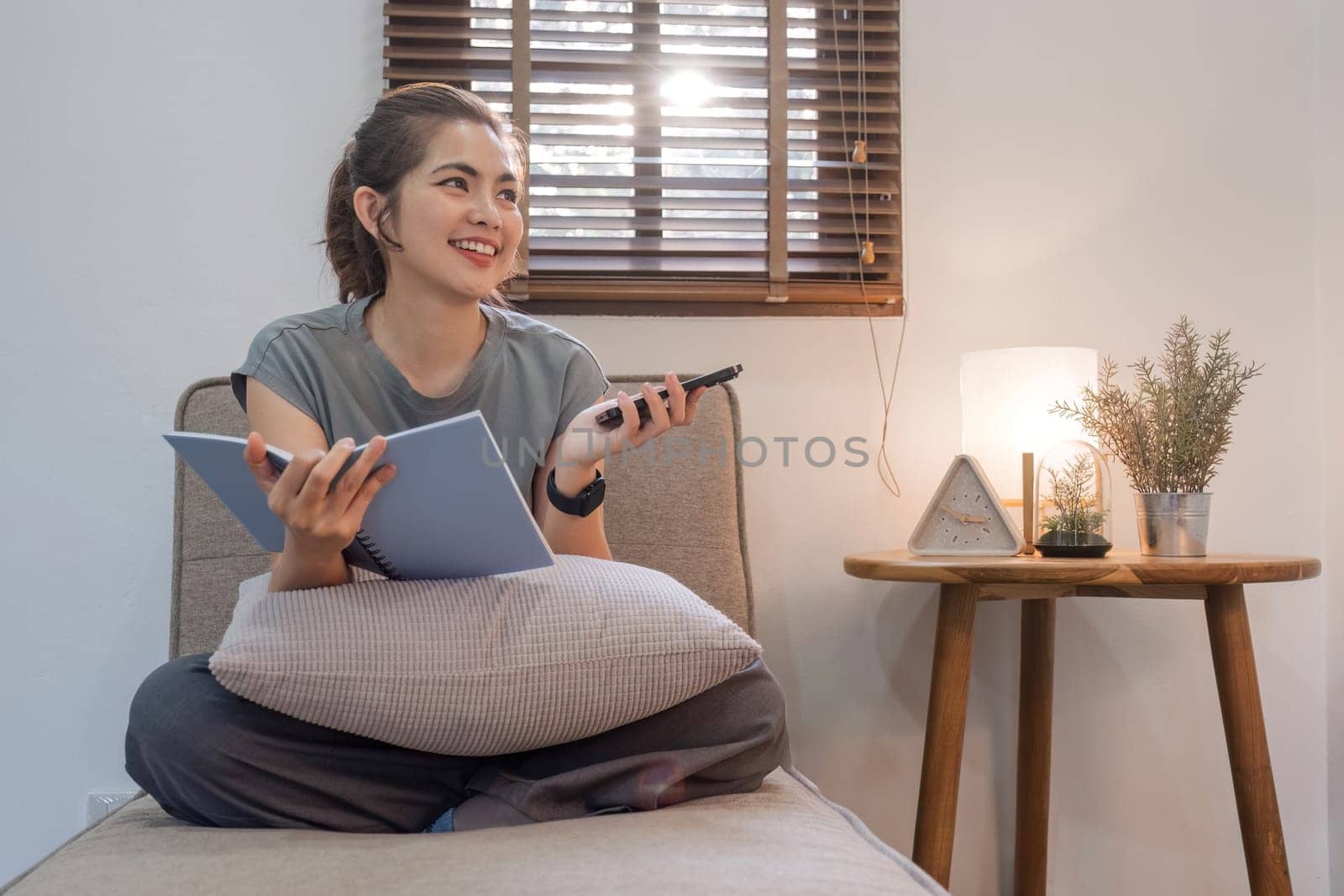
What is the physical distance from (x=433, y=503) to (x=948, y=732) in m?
0.84

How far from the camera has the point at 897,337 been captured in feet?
5.91

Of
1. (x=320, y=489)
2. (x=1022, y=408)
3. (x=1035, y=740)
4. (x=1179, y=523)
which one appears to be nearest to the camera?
(x=320, y=489)

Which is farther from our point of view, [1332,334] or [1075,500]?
[1332,334]

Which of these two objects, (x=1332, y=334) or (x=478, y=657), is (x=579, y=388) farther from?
(x=1332, y=334)

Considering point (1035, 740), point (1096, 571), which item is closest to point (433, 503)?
point (1096, 571)

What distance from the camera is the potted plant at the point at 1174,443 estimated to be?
1.47 meters

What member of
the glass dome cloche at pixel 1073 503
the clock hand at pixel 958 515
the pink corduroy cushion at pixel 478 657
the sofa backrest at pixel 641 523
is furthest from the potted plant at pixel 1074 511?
the pink corduroy cushion at pixel 478 657

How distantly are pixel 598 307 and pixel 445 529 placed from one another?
905mm

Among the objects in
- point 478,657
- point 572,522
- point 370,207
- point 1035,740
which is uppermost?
point 370,207

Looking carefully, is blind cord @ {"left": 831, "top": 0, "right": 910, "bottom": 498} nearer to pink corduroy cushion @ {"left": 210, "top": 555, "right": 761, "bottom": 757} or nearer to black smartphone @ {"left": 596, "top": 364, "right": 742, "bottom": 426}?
black smartphone @ {"left": 596, "top": 364, "right": 742, "bottom": 426}

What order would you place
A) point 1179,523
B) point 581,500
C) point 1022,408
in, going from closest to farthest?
point 581,500 → point 1179,523 → point 1022,408

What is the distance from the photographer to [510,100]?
177 cm

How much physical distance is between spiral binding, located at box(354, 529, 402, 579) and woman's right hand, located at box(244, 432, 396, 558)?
0.09ft

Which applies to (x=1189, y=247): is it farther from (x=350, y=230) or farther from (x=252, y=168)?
(x=252, y=168)
